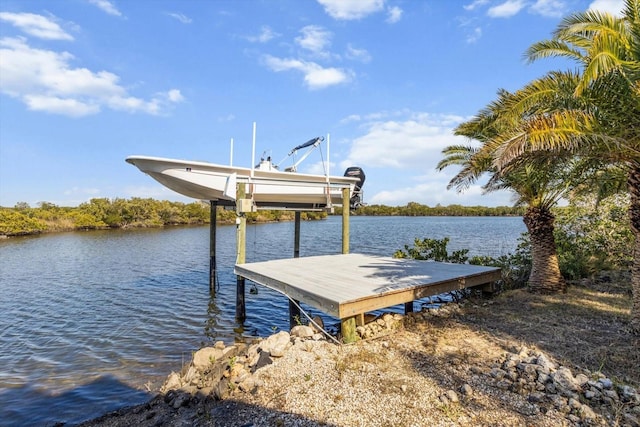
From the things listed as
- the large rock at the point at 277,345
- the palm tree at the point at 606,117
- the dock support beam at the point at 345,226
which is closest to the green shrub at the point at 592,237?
the palm tree at the point at 606,117

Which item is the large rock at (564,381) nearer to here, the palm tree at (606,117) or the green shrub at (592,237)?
the palm tree at (606,117)

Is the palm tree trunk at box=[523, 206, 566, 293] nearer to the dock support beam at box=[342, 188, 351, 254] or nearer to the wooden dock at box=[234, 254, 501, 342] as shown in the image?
the wooden dock at box=[234, 254, 501, 342]

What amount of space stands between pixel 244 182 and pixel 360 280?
13.8 ft

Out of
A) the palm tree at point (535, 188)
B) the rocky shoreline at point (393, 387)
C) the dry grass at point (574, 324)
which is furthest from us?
the palm tree at point (535, 188)

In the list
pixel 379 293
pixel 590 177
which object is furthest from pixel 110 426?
pixel 590 177

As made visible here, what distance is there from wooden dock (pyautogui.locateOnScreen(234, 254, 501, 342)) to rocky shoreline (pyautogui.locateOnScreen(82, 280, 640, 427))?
0.54m

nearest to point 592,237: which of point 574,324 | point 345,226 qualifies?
point 574,324

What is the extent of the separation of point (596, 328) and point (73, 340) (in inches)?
407

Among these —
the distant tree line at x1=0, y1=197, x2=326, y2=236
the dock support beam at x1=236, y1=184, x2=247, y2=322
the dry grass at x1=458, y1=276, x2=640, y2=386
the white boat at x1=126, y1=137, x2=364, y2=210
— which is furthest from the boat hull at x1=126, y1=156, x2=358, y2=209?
the distant tree line at x1=0, y1=197, x2=326, y2=236

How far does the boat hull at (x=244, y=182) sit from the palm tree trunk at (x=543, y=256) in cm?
545

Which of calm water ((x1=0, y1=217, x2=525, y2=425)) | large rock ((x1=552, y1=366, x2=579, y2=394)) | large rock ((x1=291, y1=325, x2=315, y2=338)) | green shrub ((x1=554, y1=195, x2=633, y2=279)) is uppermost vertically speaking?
green shrub ((x1=554, y1=195, x2=633, y2=279))

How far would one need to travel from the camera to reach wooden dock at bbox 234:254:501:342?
5.39 m

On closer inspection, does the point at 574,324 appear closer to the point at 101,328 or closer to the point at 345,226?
the point at 345,226

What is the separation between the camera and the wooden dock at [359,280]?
17.7ft
